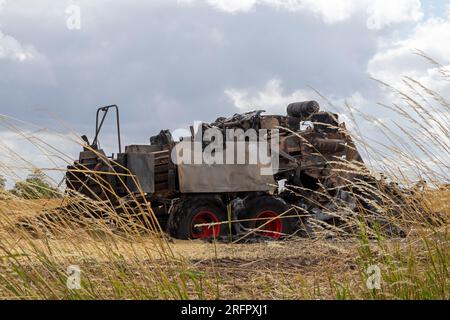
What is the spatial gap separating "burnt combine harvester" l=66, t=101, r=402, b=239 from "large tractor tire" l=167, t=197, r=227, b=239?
17 mm

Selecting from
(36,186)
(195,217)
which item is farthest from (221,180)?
(36,186)

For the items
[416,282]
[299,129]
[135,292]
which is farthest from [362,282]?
[299,129]

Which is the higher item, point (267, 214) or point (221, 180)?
point (221, 180)

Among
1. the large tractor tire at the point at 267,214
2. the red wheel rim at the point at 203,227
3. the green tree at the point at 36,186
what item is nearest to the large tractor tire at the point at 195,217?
the red wheel rim at the point at 203,227

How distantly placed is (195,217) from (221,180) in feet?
3.39

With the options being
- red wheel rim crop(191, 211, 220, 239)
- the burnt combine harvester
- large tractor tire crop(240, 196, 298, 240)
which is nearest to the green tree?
the burnt combine harvester

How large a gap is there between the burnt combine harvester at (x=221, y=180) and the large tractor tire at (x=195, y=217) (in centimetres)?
2

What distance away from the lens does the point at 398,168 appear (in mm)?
4938

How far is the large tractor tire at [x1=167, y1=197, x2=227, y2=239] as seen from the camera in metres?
11.6

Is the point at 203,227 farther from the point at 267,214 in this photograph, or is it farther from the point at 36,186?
the point at 36,186

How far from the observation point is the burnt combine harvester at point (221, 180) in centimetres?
1188

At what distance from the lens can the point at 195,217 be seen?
11.9m

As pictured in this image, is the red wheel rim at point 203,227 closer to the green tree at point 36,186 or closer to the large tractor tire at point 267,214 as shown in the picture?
the large tractor tire at point 267,214
